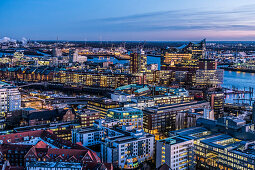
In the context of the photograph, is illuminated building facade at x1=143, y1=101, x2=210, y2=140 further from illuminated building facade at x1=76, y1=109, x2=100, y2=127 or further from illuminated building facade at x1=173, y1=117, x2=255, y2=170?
illuminated building facade at x1=76, y1=109, x2=100, y2=127

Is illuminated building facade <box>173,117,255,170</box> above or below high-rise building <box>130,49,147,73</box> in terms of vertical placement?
below

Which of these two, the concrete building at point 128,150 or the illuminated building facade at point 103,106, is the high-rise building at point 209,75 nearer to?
the illuminated building facade at point 103,106

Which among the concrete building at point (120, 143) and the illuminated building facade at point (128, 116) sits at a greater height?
the illuminated building facade at point (128, 116)

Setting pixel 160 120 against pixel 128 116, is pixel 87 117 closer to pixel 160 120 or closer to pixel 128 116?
pixel 128 116

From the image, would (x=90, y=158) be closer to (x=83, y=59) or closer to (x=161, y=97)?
(x=161, y=97)

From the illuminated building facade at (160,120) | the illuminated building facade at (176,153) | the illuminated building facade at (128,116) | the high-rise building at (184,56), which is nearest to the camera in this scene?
the illuminated building facade at (176,153)

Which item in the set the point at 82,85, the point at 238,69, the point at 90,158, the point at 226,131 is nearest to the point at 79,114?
the point at 90,158

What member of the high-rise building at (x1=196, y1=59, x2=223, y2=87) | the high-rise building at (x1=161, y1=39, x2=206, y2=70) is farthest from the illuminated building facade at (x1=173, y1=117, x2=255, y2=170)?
the high-rise building at (x1=161, y1=39, x2=206, y2=70)

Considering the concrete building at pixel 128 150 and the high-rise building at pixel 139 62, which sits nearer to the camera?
the concrete building at pixel 128 150

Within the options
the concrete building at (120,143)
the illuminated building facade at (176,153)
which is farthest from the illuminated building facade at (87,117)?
the illuminated building facade at (176,153)
